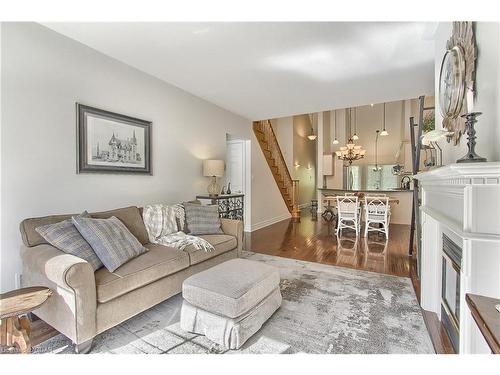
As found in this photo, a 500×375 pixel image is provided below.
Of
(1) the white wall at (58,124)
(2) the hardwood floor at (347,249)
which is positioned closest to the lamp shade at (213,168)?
(1) the white wall at (58,124)

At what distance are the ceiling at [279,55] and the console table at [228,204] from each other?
1.69 metres

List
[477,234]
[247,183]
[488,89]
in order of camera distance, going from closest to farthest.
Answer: [477,234], [488,89], [247,183]

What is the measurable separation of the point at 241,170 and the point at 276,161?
5.33 ft

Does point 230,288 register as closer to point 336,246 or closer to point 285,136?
point 336,246

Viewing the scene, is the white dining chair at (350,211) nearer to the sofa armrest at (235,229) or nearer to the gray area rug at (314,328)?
the gray area rug at (314,328)

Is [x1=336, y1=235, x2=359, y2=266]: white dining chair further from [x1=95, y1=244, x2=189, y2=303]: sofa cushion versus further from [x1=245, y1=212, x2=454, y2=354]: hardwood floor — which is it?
[x1=95, y1=244, x2=189, y2=303]: sofa cushion

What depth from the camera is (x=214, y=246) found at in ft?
8.98

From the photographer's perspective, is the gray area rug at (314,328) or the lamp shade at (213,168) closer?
the gray area rug at (314,328)

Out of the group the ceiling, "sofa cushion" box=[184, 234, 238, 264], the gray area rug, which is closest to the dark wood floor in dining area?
the gray area rug

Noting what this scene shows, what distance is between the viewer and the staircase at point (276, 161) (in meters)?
6.34

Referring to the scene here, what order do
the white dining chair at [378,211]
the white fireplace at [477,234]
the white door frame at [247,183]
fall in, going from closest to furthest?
the white fireplace at [477,234] < the white dining chair at [378,211] < the white door frame at [247,183]

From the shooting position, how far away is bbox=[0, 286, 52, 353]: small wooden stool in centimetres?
137

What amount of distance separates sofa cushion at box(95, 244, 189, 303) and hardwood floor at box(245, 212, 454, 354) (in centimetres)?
194

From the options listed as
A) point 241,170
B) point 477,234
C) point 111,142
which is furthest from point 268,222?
point 477,234
